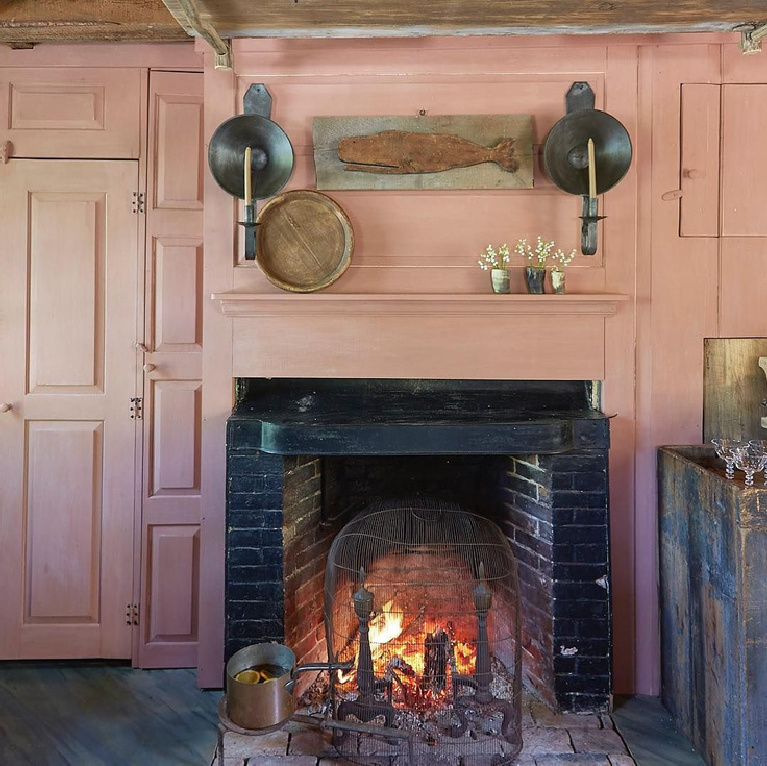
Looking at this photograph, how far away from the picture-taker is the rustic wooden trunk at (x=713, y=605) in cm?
188

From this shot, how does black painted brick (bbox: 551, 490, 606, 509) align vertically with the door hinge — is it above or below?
above

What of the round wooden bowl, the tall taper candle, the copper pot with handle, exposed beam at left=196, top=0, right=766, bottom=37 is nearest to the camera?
the copper pot with handle

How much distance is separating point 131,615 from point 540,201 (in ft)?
7.66

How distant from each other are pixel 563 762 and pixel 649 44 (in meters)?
2.49

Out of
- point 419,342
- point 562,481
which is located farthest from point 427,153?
point 562,481

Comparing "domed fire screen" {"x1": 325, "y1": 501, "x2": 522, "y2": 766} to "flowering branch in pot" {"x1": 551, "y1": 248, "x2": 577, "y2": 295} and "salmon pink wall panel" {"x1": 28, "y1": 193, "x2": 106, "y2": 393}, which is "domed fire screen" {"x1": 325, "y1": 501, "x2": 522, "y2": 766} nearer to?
"flowering branch in pot" {"x1": 551, "y1": 248, "x2": 577, "y2": 295}

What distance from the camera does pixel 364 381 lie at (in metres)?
2.48

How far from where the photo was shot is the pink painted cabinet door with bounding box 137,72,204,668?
2.70 meters

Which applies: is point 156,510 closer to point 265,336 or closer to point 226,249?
point 265,336

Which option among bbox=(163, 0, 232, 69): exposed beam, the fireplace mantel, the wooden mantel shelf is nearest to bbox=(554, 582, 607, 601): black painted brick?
the fireplace mantel

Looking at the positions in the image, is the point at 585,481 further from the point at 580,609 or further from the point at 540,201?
the point at 540,201

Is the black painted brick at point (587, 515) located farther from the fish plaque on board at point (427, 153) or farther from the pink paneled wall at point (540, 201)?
the fish plaque on board at point (427, 153)

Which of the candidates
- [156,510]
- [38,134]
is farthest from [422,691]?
[38,134]

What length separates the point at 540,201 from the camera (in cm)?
243
